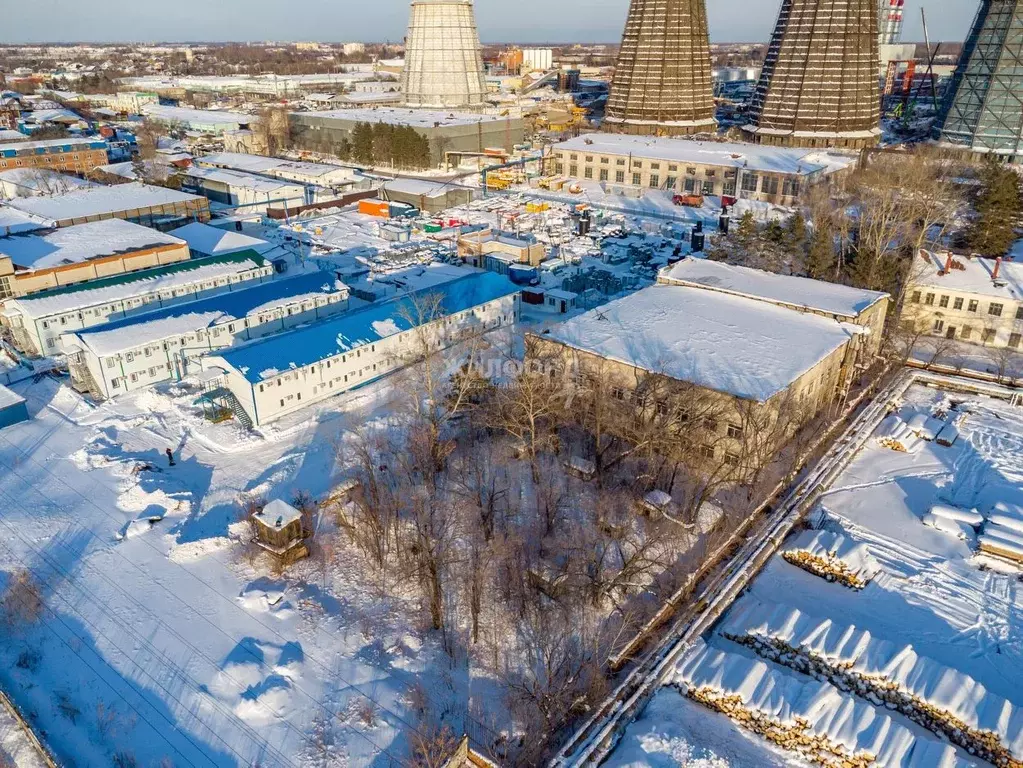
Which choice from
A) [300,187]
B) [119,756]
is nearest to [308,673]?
[119,756]

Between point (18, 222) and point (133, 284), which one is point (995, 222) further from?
point (18, 222)

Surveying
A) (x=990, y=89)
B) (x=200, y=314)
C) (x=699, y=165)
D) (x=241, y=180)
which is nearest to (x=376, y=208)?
(x=241, y=180)

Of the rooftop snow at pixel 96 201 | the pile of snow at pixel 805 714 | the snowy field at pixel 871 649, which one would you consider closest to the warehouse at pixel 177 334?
the rooftop snow at pixel 96 201

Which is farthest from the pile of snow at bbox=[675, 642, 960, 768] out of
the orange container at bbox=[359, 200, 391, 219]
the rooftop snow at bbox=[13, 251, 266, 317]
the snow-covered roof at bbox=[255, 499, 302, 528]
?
the orange container at bbox=[359, 200, 391, 219]

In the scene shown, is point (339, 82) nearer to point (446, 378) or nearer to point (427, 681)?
point (446, 378)

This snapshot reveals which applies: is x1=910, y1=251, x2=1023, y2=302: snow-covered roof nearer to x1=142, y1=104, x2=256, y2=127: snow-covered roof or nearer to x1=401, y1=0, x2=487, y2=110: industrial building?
x1=401, y1=0, x2=487, y2=110: industrial building

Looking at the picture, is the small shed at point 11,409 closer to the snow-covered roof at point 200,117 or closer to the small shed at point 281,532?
the small shed at point 281,532
